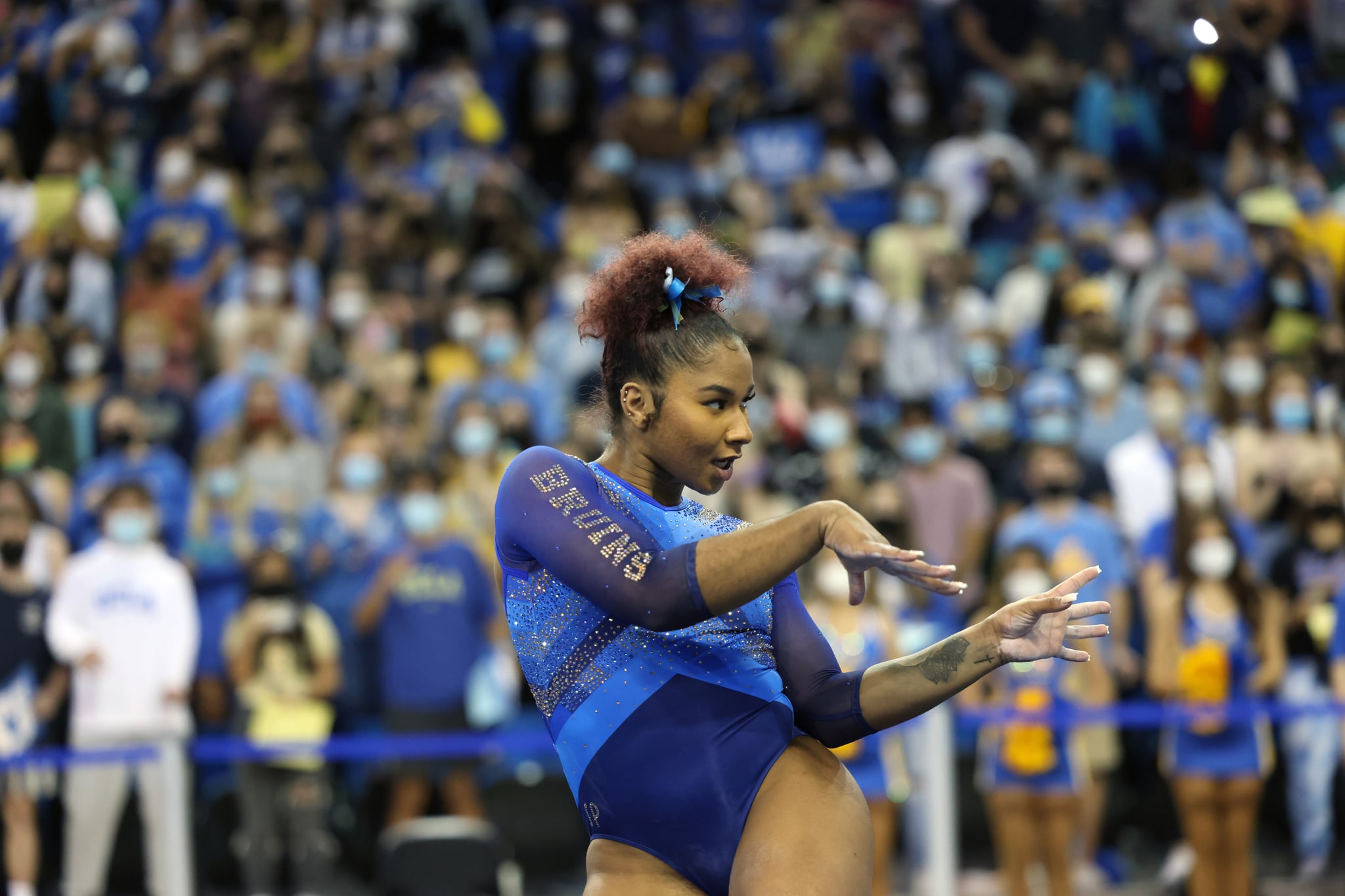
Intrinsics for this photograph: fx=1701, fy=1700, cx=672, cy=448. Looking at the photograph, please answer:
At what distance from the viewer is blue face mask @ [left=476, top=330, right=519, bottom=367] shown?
35.5ft

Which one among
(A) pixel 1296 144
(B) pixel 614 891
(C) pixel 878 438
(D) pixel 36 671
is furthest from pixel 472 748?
(A) pixel 1296 144

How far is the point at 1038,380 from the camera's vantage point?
389 inches

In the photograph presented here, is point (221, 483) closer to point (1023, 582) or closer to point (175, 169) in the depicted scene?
point (175, 169)

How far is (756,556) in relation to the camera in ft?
9.11

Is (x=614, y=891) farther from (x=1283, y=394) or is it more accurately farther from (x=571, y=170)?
(x=571, y=170)

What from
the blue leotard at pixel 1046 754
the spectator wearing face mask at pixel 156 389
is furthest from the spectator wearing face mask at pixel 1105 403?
the spectator wearing face mask at pixel 156 389

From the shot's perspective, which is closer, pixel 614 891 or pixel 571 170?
pixel 614 891

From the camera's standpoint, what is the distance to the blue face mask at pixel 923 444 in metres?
9.87

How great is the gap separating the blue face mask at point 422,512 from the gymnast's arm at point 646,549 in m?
5.91

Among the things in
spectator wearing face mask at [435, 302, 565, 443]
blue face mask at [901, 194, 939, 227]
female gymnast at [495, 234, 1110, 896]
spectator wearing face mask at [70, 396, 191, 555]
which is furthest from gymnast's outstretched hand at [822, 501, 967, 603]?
blue face mask at [901, 194, 939, 227]

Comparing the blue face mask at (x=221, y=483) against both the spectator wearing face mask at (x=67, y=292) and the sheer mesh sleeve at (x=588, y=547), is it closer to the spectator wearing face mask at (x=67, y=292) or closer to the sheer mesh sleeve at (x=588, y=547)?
the spectator wearing face mask at (x=67, y=292)

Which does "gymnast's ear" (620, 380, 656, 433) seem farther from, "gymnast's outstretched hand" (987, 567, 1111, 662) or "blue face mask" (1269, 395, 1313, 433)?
"blue face mask" (1269, 395, 1313, 433)

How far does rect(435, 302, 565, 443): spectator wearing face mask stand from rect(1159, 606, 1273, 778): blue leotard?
381cm

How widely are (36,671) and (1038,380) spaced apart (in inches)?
224
